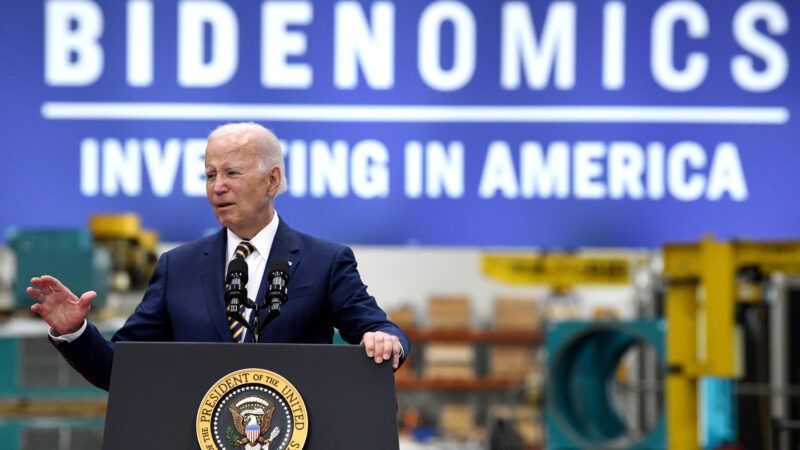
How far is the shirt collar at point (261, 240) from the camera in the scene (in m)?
2.53

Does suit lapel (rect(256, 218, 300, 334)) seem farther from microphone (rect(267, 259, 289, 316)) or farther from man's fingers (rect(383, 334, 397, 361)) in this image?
man's fingers (rect(383, 334, 397, 361))

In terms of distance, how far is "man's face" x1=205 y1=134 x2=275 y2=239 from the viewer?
2.46 meters

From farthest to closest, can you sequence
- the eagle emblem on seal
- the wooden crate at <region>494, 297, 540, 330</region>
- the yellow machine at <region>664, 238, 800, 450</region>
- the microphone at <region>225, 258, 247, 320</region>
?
the wooden crate at <region>494, 297, 540, 330</region>, the yellow machine at <region>664, 238, 800, 450</region>, the microphone at <region>225, 258, 247, 320</region>, the eagle emblem on seal

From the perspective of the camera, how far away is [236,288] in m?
2.30

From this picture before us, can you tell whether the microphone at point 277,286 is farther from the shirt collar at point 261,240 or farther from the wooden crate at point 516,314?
the wooden crate at point 516,314

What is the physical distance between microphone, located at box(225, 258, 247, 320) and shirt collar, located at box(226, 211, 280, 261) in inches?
7.3

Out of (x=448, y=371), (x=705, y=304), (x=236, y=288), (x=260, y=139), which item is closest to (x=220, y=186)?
(x=260, y=139)

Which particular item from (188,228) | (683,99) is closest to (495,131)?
(683,99)

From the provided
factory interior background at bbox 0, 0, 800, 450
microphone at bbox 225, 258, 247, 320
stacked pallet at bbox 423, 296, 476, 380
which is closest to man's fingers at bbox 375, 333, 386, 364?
microphone at bbox 225, 258, 247, 320

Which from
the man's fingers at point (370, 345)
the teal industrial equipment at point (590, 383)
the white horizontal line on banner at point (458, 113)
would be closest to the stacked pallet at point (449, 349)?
the teal industrial equipment at point (590, 383)

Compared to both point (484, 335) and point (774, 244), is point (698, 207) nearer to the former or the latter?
point (774, 244)

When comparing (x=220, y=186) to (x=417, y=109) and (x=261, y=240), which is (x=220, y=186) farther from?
(x=417, y=109)

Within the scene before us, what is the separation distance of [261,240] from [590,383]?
6.38m

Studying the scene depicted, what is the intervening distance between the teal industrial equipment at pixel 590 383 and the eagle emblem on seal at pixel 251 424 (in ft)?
18.0
